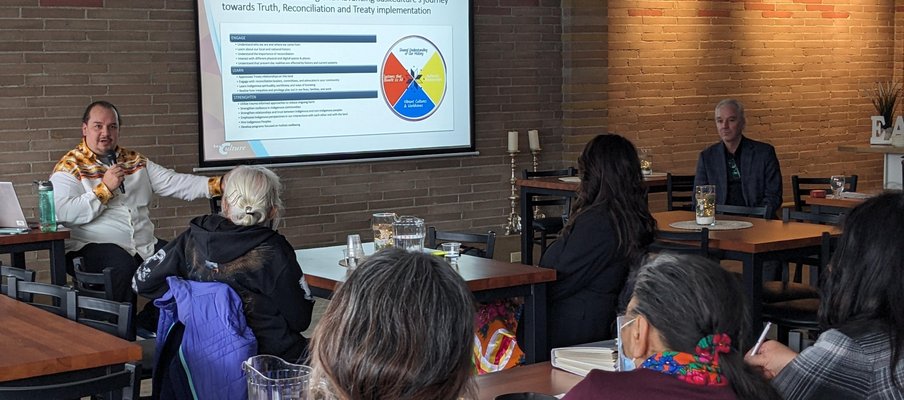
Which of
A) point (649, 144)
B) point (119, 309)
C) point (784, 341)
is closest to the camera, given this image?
point (119, 309)

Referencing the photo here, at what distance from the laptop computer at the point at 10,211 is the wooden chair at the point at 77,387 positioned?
2997 mm

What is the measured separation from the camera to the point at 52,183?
6.15m

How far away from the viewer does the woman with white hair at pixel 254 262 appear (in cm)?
407

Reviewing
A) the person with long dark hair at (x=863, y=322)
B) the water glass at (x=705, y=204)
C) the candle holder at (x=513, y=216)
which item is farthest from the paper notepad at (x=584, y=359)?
the candle holder at (x=513, y=216)

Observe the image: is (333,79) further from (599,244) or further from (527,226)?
(599,244)

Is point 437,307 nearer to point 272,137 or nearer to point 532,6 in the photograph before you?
point 272,137

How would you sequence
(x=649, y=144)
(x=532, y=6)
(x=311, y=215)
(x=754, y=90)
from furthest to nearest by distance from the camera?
(x=754, y=90) < (x=649, y=144) < (x=532, y=6) < (x=311, y=215)

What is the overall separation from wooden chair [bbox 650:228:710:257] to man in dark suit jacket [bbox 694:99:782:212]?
2005 mm

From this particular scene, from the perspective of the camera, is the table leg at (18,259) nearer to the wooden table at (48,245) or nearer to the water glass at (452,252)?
the wooden table at (48,245)

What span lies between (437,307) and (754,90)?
1007 cm

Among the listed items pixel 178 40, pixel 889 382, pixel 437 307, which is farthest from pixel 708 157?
pixel 437 307

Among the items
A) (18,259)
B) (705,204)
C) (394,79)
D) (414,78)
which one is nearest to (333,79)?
(394,79)

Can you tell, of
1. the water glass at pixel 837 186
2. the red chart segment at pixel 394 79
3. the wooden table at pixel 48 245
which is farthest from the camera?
the red chart segment at pixel 394 79

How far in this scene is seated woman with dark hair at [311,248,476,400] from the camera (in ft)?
5.68
